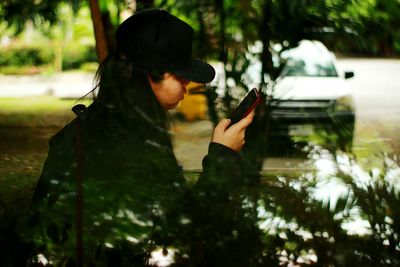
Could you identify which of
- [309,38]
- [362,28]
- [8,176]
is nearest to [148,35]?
[8,176]

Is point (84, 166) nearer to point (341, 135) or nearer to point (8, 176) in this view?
point (8, 176)

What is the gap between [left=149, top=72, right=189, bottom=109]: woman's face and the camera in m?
1.97

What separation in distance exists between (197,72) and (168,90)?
0.42ft

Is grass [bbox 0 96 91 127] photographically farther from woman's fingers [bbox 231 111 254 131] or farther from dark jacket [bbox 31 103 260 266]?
dark jacket [bbox 31 103 260 266]

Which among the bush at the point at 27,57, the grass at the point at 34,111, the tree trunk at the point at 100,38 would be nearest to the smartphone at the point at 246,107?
the tree trunk at the point at 100,38

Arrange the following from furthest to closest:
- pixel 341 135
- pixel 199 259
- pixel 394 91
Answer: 1. pixel 394 91
2. pixel 341 135
3. pixel 199 259

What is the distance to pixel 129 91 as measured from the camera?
6.22ft

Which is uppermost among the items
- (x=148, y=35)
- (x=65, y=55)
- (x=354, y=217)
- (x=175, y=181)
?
(x=148, y=35)

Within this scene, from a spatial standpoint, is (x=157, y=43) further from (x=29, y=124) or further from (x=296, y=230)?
(x=29, y=124)

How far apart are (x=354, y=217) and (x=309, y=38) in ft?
4.60

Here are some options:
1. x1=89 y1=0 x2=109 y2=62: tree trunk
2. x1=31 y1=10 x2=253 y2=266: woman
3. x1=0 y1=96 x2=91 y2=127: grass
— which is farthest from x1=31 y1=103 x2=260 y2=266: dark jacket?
x1=0 y1=96 x2=91 y2=127: grass

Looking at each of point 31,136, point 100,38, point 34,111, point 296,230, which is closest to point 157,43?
point 296,230

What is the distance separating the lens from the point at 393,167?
2014 millimetres

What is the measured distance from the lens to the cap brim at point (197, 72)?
2.01 meters
